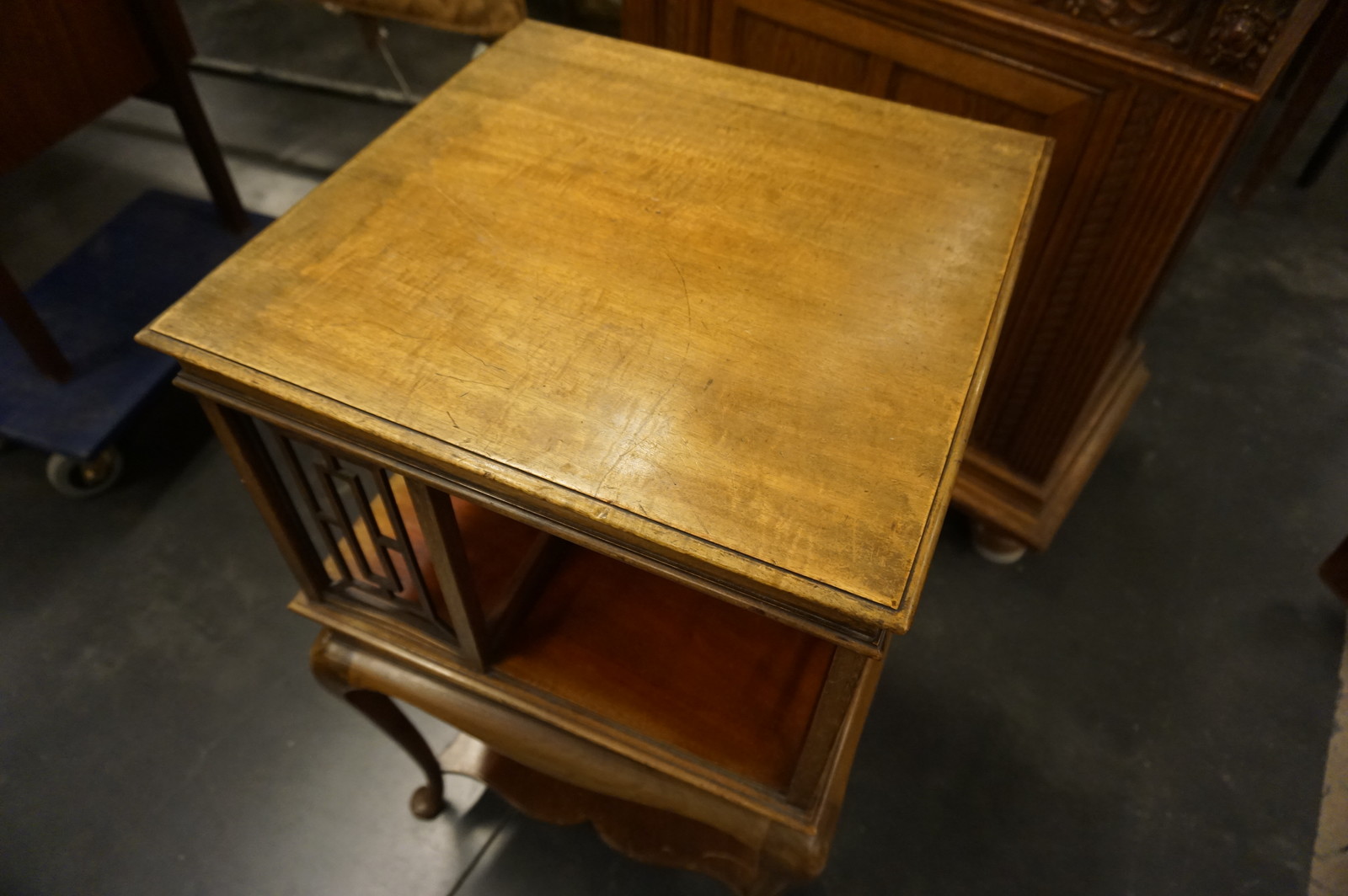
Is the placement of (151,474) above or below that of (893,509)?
below

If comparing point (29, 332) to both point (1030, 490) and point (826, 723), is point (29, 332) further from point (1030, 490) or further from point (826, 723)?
point (1030, 490)

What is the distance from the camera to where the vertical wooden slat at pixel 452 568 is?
2.49 ft

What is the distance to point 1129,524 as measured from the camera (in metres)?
1.74

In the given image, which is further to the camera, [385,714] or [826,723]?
[385,714]

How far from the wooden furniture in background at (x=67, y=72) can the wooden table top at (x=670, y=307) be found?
101 centimetres

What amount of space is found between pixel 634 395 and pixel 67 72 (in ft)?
5.05

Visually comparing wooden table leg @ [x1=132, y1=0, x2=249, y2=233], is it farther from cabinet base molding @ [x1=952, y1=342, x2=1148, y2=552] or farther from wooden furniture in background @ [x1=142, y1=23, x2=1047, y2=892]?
cabinet base molding @ [x1=952, y1=342, x2=1148, y2=552]

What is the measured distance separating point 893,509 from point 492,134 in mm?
612

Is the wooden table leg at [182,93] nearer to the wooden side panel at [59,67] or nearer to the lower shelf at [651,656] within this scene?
the wooden side panel at [59,67]

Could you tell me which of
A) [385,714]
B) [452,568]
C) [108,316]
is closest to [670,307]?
[452,568]

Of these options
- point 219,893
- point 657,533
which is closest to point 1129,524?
point 657,533

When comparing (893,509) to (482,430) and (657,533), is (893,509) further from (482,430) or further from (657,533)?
(482,430)

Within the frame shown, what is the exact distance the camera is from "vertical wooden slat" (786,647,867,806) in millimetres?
690

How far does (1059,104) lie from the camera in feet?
3.82
